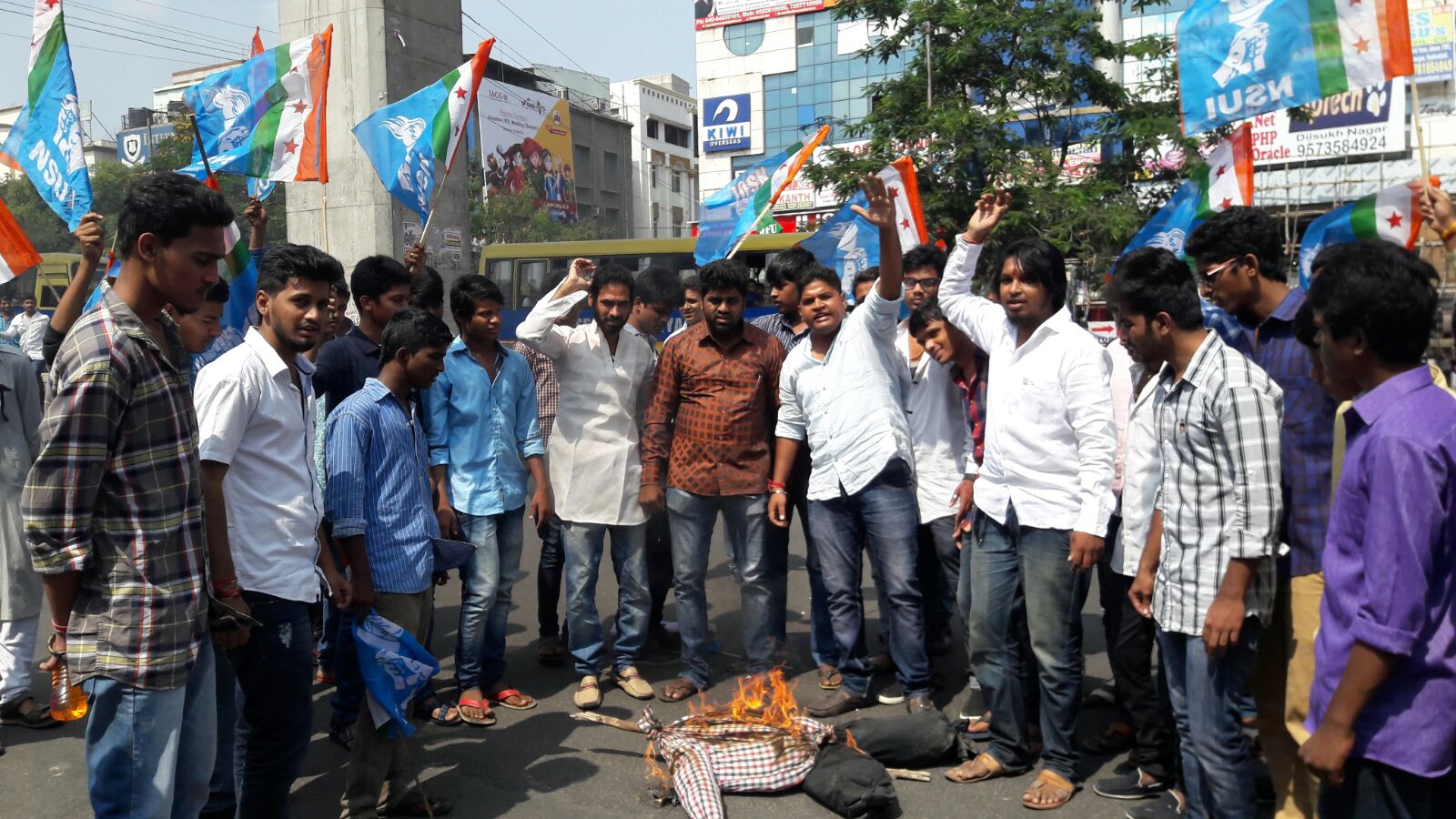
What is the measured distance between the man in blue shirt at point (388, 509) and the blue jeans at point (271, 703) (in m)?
0.44

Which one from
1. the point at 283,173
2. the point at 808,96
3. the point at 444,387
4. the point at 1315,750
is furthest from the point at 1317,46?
the point at 808,96

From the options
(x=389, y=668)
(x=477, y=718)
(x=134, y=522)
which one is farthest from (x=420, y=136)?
(x=134, y=522)

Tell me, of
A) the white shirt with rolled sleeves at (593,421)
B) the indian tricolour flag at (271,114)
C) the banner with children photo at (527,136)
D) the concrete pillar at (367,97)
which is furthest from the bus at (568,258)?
the white shirt with rolled sleeves at (593,421)

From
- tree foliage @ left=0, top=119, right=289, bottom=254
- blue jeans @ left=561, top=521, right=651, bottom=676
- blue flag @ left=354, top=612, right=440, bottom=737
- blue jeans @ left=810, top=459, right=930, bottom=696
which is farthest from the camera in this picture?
tree foliage @ left=0, top=119, right=289, bottom=254

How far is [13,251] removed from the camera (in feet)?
16.7

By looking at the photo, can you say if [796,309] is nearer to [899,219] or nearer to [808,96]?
[899,219]

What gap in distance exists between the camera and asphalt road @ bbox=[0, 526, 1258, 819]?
3873 millimetres

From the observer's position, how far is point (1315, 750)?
2219 mm

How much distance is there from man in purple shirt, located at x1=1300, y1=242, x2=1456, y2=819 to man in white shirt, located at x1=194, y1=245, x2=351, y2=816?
2605mm

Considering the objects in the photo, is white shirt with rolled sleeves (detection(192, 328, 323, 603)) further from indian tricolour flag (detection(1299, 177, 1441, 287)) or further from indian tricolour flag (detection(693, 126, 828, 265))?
indian tricolour flag (detection(1299, 177, 1441, 287))

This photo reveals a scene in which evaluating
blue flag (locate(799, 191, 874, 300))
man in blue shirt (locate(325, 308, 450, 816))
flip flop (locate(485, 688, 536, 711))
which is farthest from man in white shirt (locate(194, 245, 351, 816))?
blue flag (locate(799, 191, 874, 300))

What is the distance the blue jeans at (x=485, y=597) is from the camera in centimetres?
479

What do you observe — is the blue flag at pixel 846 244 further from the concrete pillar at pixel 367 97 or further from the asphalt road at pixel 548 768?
the concrete pillar at pixel 367 97

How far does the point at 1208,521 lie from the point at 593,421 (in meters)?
2.94
